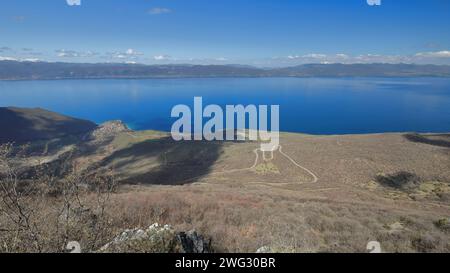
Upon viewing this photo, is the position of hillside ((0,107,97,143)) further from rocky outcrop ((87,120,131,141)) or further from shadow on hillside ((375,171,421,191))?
shadow on hillside ((375,171,421,191))

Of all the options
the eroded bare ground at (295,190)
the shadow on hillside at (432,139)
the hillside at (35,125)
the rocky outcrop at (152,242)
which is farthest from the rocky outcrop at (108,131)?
the rocky outcrop at (152,242)

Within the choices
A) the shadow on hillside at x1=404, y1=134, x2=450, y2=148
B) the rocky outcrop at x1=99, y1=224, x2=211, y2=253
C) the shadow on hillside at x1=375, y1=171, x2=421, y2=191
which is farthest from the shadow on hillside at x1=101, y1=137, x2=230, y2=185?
the rocky outcrop at x1=99, y1=224, x2=211, y2=253

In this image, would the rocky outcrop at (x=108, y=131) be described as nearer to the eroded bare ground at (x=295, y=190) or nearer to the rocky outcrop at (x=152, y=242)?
the eroded bare ground at (x=295, y=190)

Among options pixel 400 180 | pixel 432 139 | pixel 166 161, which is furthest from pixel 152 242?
pixel 432 139
